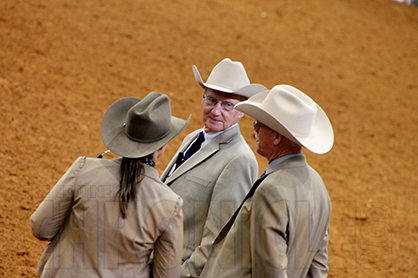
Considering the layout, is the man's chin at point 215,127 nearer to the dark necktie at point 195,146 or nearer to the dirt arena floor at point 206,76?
the dark necktie at point 195,146

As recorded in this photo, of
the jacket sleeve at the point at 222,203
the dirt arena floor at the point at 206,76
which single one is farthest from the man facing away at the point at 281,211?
the dirt arena floor at the point at 206,76

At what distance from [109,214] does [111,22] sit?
7.81 meters

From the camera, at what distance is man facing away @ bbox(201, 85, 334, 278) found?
2314mm

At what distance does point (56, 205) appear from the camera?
2.28 meters

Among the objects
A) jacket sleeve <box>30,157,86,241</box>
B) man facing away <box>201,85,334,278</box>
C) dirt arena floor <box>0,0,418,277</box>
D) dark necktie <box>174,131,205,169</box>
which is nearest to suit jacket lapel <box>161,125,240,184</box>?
dark necktie <box>174,131,205,169</box>

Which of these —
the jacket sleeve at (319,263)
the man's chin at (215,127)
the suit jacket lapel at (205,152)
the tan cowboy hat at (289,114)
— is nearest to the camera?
the tan cowboy hat at (289,114)

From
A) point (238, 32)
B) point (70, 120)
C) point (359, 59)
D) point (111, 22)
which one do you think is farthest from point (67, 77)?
point (359, 59)

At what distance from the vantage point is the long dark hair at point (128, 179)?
2.25 metres

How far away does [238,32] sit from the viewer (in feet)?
35.6

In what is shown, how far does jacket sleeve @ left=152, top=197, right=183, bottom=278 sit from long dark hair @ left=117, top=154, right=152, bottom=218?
0.79ft

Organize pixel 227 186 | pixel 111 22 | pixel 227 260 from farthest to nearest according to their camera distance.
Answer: pixel 111 22, pixel 227 186, pixel 227 260

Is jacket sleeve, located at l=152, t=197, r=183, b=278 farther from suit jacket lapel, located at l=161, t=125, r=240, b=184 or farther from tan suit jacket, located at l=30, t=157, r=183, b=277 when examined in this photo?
suit jacket lapel, located at l=161, t=125, r=240, b=184

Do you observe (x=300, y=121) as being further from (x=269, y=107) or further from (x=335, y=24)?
(x=335, y=24)

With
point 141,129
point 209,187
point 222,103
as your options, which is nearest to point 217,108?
point 222,103
